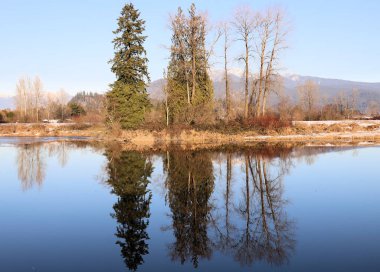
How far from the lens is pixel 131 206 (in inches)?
452

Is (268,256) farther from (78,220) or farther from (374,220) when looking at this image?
(78,220)

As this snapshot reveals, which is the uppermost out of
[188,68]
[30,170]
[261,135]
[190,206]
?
[188,68]

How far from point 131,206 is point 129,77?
33344mm

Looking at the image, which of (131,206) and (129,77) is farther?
(129,77)

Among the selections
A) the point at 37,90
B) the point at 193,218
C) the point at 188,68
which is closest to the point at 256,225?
the point at 193,218

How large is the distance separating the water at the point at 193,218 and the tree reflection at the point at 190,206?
0.12ft

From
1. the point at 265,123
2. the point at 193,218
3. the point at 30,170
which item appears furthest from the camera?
the point at 265,123

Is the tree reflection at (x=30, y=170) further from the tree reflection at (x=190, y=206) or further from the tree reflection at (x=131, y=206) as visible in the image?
the tree reflection at (x=190, y=206)

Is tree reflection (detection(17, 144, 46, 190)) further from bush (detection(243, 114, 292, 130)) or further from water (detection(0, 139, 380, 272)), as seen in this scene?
bush (detection(243, 114, 292, 130))

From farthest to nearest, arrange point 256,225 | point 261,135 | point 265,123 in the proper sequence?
point 265,123 < point 261,135 < point 256,225

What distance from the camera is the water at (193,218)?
7230 mm

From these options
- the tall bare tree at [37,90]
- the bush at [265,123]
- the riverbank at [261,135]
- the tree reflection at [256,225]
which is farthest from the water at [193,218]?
the tall bare tree at [37,90]

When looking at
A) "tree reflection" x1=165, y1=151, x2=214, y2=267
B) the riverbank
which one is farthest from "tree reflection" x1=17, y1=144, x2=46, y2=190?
the riverbank

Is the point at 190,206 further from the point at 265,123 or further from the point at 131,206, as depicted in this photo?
the point at 265,123
